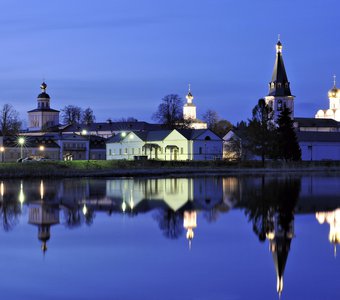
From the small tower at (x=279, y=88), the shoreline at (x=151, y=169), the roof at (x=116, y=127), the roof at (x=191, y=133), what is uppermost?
the small tower at (x=279, y=88)

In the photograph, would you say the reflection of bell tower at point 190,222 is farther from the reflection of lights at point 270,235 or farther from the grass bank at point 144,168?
the grass bank at point 144,168

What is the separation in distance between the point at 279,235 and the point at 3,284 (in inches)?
349

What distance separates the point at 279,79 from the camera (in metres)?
101

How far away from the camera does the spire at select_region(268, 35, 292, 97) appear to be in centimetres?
10094

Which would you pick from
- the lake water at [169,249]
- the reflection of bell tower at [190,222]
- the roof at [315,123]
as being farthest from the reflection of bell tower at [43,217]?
the roof at [315,123]

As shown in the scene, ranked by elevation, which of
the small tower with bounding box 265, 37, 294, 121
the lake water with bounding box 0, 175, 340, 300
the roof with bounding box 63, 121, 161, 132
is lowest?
the lake water with bounding box 0, 175, 340, 300

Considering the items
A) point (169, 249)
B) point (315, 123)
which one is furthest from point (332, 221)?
point (315, 123)

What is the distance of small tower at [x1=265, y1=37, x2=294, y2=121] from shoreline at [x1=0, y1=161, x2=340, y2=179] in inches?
1061

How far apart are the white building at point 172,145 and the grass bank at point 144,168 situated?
9.78 meters

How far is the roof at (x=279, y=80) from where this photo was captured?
332 ft

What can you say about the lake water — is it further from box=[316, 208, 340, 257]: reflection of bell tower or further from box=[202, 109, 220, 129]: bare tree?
box=[202, 109, 220, 129]: bare tree

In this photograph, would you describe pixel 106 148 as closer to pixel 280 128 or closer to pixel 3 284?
pixel 280 128

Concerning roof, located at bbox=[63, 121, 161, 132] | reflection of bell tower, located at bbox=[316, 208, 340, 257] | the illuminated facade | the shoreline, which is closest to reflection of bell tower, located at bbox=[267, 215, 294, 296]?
reflection of bell tower, located at bbox=[316, 208, 340, 257]

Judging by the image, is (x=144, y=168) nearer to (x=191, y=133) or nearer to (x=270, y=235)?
(x=191, y=133)
